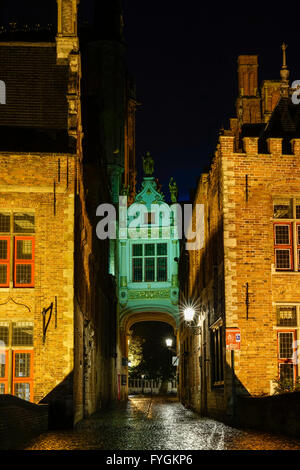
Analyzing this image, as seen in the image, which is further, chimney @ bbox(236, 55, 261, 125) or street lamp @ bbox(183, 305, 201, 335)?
chimney @ bbox(236, 55, 261, 125)

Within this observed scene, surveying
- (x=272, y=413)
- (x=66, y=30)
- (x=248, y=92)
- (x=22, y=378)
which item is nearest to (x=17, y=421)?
(x=272, y=413)

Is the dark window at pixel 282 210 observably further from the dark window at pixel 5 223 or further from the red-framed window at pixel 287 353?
the dark window at pixel 5 223

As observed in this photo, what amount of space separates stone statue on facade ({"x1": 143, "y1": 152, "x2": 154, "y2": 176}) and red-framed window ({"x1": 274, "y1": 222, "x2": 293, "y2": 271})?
1221 inches

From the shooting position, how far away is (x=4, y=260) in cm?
2056

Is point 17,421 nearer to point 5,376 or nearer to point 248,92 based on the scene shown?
point 5,376

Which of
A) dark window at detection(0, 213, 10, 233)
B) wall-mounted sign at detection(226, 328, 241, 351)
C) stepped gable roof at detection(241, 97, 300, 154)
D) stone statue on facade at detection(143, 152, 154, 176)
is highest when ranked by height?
stone statue on facade at detection(143, 152, 154, 176)

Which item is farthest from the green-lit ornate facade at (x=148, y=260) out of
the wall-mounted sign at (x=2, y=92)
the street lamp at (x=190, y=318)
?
the wall-mounted sign at (x=2, y=92)

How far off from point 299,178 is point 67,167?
6436 millimetres

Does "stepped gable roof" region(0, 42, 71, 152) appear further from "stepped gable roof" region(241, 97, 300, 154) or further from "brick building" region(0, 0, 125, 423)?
"stepped gable roof" region(241, 97, 300, 154)

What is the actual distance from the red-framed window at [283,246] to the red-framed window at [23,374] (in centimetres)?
713

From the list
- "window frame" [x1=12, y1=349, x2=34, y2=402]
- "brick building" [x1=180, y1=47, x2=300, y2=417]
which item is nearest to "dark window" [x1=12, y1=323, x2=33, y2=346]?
"window frame" [x1=12, y1=349, x2=34, y2=402]

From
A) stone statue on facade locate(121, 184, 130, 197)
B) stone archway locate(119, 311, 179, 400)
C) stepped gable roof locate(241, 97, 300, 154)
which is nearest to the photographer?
stepped gable roof locate(241, 97, 300, 154)

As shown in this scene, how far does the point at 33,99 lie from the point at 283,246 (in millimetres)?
9102

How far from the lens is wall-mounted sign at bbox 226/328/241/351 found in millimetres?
18344
